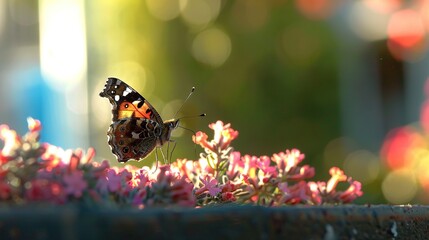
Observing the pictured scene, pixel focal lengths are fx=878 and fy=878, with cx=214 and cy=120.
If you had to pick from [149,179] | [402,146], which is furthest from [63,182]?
[402,146]

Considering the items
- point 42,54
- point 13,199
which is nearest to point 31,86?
point 42,54

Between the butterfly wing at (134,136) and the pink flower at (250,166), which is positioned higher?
the butterfly wing at (134,136)

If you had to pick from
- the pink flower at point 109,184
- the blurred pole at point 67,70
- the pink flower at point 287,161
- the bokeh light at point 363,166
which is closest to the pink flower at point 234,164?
the pink flower at point 287,161

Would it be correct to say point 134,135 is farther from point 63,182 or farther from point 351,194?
point 63,182

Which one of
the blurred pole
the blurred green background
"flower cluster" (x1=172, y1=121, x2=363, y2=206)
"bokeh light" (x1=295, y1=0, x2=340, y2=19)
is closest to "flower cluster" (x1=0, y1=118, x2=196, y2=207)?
"flower cluster" (x1=172, y1=121, x2=363, y2=206)

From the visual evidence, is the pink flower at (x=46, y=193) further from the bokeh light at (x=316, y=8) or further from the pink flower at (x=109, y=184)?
the bokeh light at (x=316, y=8)

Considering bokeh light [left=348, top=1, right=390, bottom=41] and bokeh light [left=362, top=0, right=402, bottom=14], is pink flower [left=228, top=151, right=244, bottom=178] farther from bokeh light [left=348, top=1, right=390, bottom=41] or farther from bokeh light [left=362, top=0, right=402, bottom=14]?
bokeh light [left=348, top=1, right=390, bottom=41]

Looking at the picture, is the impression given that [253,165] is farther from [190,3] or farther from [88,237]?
[190,3]
